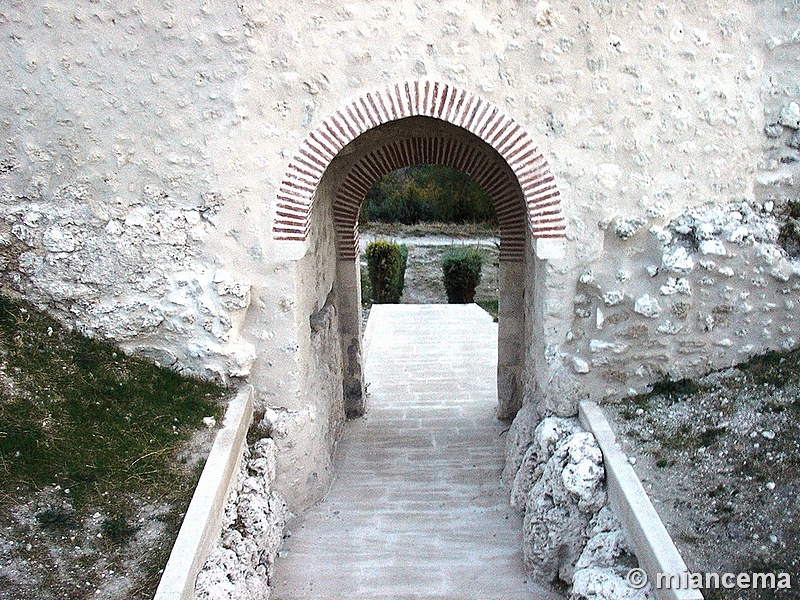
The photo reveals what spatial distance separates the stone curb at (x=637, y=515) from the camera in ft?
12.6

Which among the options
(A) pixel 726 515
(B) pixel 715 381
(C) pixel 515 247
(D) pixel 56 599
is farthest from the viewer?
(C) pixel 515 247

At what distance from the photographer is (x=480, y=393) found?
8719 millimetres

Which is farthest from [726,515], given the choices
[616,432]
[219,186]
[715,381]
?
[219,186]

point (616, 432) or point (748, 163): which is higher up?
point (748, 163)

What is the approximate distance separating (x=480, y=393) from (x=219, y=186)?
457 centimetres

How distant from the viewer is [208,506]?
4.48 m

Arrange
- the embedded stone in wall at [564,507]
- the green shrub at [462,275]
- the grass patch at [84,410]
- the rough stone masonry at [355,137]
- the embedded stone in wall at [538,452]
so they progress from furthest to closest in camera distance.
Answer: the green shrub at [462,275]
the embedded stone in wall at [538,452]
the rough stone masonry at [355,137]
the embedded stone in wall at [564,507]
the grass patch at [84,410]

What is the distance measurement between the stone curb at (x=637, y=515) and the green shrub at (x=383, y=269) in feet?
30.0

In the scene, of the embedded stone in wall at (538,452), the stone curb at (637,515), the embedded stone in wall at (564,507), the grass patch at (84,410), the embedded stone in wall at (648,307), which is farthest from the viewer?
the embedded stone in wall at (538,452)

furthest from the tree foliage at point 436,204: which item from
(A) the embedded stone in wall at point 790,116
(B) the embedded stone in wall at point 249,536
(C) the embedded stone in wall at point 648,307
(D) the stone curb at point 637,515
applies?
(D) the stone curb at point 637,515

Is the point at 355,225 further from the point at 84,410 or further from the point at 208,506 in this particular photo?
the point at 208,506

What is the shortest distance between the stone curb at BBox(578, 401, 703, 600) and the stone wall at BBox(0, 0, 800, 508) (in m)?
0.62

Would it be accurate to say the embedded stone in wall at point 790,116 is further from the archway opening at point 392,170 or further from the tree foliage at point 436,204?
the tree foliage at point 436,204

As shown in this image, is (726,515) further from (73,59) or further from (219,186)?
(73,59)
